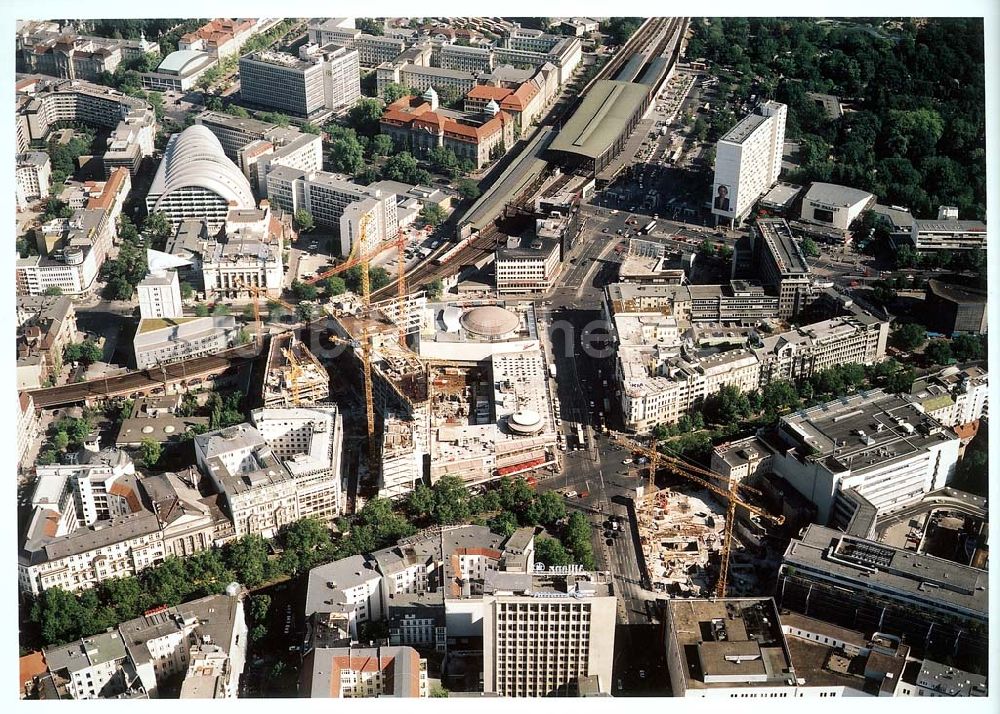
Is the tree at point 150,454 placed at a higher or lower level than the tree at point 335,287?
lower

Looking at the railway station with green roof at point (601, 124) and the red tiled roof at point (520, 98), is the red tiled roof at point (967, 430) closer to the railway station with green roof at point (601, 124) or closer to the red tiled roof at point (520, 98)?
the railway station with green roof at point (601, 124)

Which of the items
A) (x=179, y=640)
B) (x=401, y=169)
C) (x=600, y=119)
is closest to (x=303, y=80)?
(x=401, y=169)

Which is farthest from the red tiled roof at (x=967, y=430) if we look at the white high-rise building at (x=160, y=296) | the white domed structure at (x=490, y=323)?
the white high-rise building at (x=160, y=296)

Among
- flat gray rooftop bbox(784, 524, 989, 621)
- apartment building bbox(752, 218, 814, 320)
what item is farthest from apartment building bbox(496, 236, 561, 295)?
flat gray rooftop bbox(784, 524, 989, 621)

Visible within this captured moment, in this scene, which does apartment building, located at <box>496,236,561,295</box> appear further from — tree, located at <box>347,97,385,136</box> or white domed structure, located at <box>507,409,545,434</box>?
tree, located at <box>347,97,385,136</box>

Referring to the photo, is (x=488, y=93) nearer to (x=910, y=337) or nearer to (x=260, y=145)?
(x=260, y=145)
